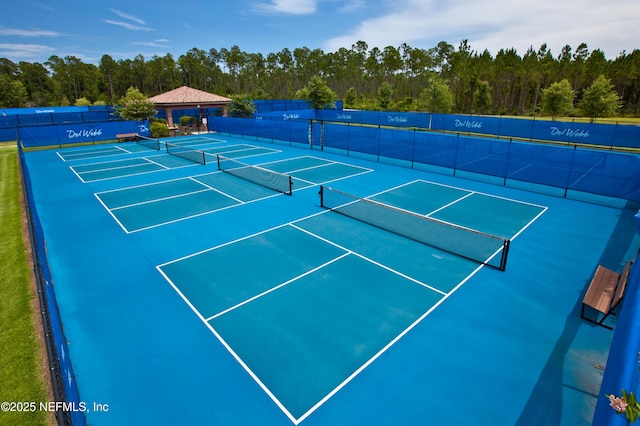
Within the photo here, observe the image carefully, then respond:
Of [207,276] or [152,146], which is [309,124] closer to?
[152,146]

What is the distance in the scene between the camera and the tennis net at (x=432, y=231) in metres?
10.6

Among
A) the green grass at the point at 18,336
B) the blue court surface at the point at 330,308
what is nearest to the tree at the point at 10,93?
the blue court surface at the point at 330,308

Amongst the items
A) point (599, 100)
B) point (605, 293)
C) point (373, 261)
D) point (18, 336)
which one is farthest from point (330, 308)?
point (599, 100)

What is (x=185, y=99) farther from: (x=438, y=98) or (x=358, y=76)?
(x=358, y=76)

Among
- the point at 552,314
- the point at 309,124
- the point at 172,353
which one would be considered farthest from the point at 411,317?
the point at 309,124

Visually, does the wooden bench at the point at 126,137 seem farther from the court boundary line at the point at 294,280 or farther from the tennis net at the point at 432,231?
the court boundary line at the point at 294,280

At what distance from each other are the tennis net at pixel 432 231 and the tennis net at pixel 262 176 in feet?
9.20

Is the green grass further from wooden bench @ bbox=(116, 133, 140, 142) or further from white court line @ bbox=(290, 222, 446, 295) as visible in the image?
wooden bench @ bbox=(116, 133, 140, 142)

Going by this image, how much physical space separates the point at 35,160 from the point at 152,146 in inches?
335

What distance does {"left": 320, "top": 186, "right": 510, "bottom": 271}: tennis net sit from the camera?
10.6 m

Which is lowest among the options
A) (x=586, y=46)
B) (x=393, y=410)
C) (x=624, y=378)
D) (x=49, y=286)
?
(x=393, y=410)

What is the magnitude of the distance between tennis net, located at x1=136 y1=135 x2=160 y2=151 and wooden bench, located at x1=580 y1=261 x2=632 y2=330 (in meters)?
30.6

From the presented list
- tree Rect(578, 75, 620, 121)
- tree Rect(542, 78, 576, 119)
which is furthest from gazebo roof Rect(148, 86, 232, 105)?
tree Rect(578, 75, 620, 121)

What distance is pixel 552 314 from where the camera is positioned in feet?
26.6
